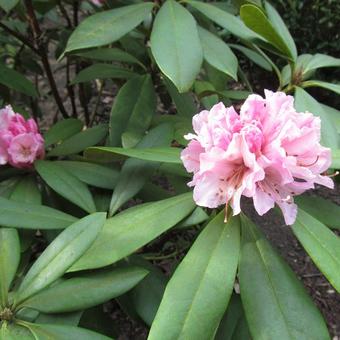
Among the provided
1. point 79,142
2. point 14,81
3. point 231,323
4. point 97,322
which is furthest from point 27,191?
point 231,323

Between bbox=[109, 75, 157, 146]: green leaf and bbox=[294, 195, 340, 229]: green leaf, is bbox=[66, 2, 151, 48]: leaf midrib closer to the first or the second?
bbox=[109, 75, 157, 146]: green leaf

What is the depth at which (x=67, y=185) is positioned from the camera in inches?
42.6

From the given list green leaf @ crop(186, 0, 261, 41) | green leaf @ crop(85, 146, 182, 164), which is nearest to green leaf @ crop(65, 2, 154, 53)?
green leaf @ crop(186, 0, 261, 41)

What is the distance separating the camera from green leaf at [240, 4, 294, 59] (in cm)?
96

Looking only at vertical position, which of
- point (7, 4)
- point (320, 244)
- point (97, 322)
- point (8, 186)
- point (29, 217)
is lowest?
point (97, 322)

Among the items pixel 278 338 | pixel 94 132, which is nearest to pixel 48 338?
pixel 278 338

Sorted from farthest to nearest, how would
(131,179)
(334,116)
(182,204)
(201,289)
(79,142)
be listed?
(79,142), (334,116), (131,179), (182,204), (201,289)

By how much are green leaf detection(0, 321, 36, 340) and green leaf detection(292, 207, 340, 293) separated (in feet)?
1.46

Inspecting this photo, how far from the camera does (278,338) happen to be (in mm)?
799

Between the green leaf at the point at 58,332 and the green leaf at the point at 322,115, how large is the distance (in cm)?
53

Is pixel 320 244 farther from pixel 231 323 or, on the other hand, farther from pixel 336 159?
pixel 231 323

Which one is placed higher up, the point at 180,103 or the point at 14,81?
the point at 180,103

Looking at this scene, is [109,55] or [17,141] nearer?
[17,141]

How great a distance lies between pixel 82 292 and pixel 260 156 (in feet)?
1.18
